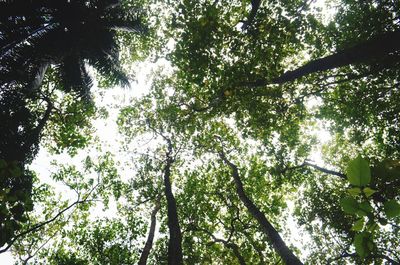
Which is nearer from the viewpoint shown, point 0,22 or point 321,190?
point 0,22

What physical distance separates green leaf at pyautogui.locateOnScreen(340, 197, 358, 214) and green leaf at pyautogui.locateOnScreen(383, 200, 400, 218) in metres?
0.09

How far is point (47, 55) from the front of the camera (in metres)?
13.1

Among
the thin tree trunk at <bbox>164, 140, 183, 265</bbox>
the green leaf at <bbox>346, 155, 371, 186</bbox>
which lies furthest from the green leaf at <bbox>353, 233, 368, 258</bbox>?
the thin tree trunk at <bbox>164, 140, 183, 265</bbox>

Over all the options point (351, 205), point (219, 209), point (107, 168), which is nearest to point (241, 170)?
point (219, 209)

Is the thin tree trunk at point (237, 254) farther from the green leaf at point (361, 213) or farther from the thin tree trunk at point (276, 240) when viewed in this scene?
the green leaf at point (361, 213)

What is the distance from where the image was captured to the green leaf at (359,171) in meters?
0.92

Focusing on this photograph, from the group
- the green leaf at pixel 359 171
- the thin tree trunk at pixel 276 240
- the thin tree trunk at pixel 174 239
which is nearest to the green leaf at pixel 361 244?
the green leaf at pixel 359 171

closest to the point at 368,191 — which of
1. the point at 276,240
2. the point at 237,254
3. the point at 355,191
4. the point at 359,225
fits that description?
Answer: the point at 355,191

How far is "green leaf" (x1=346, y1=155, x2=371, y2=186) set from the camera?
0.92 meters

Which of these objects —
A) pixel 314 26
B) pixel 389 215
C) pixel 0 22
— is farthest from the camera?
pixel 0 22

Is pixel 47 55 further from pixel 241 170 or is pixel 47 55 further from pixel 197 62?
pixel 241 170

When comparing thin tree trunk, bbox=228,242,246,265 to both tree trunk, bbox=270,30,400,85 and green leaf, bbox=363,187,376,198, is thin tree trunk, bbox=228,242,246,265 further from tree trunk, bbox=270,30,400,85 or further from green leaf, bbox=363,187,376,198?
green leaf, bbox=363,187,376,198

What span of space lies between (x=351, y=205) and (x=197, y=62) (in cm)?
847

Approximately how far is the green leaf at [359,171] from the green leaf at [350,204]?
0.35ft
